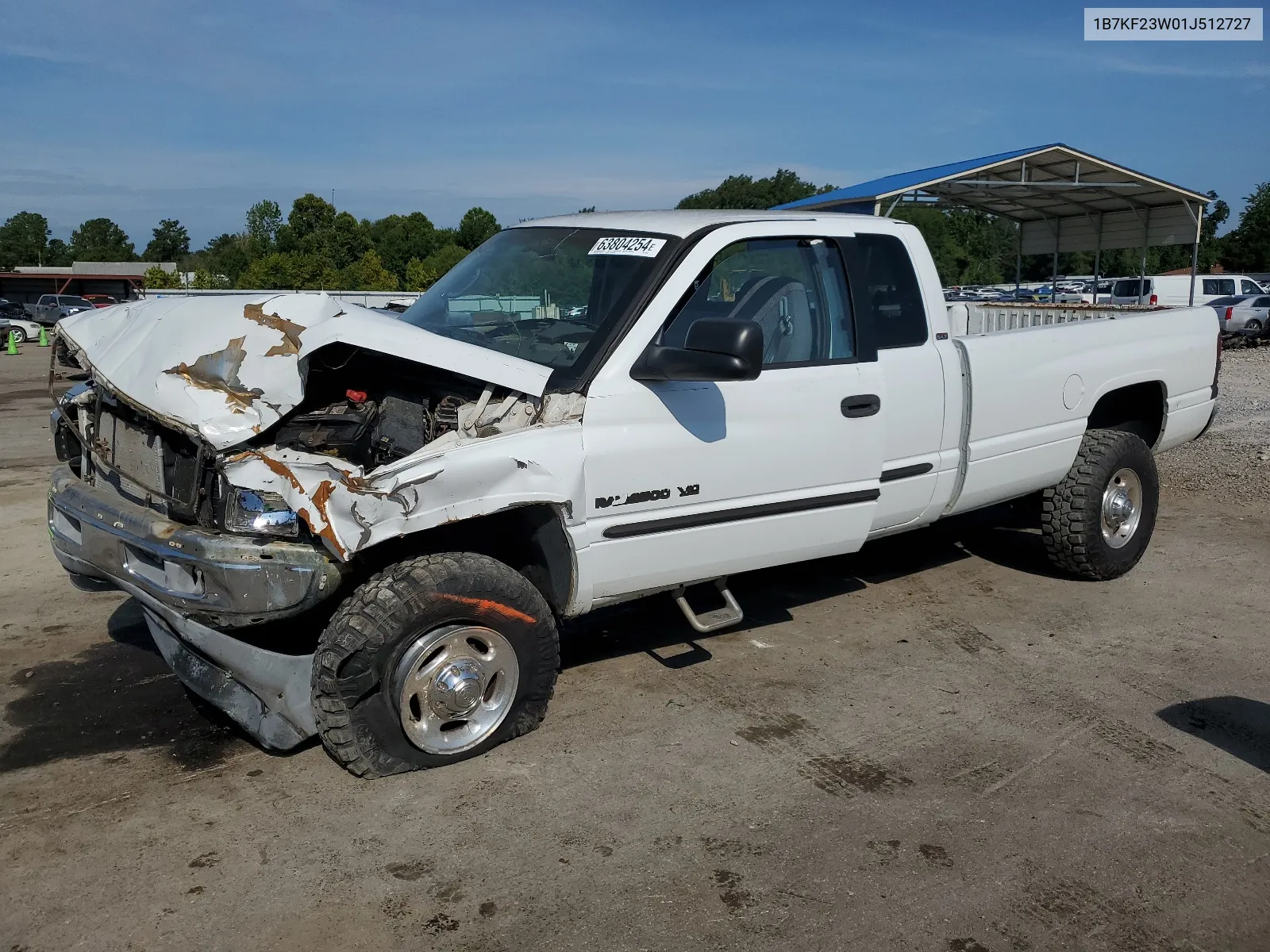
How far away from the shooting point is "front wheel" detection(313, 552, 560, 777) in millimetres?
3678

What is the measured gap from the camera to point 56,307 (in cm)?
4212

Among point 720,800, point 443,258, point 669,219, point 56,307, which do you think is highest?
point 443,258

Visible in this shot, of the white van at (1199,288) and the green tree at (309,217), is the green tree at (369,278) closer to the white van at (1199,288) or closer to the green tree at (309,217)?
the green tree at (309,217)

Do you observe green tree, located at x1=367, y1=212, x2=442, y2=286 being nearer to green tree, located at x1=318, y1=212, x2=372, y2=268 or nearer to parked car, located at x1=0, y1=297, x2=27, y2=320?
green tree, located at x1=318, y1=212, x2=372, y2=268

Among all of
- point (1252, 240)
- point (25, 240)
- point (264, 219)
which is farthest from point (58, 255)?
point (1252, 240)

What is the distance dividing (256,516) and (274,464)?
0.23 metres

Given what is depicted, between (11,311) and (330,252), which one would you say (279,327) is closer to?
(330,252)

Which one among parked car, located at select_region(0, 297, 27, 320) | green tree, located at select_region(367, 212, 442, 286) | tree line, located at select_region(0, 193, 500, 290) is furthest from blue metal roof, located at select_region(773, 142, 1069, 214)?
parked car, located at select_region(0, 297, 27, 320)

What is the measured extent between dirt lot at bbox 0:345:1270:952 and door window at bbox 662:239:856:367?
1495mm

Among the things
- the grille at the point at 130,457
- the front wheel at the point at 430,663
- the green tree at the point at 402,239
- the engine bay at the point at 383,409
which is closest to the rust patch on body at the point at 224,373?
the engine bay at the point at 383,409

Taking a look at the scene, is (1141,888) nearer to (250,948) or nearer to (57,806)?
(250,948)

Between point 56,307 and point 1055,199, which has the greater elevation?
point 1055,199

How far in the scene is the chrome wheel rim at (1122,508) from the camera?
635 cm

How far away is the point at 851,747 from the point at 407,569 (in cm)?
184
